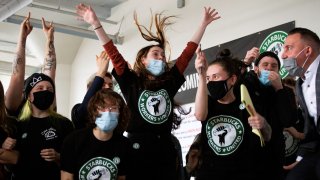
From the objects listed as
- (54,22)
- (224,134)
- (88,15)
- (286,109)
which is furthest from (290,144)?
(54,22)

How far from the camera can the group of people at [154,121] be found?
9.69 feet

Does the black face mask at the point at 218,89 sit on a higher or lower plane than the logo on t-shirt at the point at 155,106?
higher

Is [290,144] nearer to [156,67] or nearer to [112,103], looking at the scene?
[156,67]

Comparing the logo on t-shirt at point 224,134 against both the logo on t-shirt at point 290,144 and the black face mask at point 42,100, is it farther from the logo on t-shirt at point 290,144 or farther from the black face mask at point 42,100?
the black face mask at point 42,100

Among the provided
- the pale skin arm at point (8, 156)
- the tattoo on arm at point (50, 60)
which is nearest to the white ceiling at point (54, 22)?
the tattoo on arm at point (50, 60)

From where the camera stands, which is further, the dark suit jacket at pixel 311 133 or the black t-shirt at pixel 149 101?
the black t-shirt at pixel 149 101

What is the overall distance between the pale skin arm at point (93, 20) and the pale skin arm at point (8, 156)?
0.95 metres

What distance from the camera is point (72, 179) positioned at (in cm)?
292

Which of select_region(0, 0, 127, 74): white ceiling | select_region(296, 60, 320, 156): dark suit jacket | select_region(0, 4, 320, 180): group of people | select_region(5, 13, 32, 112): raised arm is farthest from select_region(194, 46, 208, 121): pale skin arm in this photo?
select_region(0, 0, 127, 74): white ceiling

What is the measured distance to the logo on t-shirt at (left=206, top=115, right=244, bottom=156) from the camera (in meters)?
3.10

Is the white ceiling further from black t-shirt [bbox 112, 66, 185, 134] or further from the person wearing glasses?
the person wearing glasses

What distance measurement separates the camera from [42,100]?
3.21 meters

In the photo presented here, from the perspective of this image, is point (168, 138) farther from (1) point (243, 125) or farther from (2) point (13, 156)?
(2) point (13, 156)

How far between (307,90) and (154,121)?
992 mm
